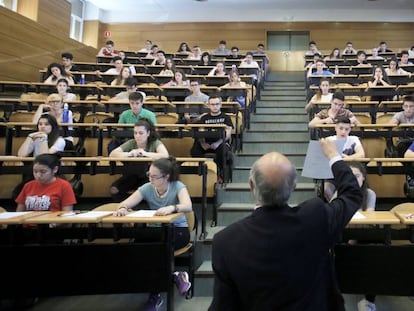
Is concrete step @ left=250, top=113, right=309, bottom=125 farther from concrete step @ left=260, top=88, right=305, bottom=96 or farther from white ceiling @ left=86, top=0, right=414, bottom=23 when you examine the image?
white ceiling @ left=86, top=0, right=414, bottom=23

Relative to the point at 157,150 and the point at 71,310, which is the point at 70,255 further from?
the point at 157,150

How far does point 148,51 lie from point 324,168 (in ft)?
29.6

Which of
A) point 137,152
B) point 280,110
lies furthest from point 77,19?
point 137,152

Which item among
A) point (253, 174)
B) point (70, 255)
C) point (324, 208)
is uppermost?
point (253, 174)

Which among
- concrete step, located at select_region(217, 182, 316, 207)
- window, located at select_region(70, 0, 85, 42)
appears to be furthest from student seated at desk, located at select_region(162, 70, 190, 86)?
window, located at select_region(70, 0, 85, 42)

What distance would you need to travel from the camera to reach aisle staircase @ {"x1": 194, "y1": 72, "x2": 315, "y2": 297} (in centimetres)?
299

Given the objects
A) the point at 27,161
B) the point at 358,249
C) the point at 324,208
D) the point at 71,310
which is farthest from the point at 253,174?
the point at 27,161

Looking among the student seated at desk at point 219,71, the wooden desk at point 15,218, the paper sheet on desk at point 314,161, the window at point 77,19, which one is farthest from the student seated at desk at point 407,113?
the window at point 77,19

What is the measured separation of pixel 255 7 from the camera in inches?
466

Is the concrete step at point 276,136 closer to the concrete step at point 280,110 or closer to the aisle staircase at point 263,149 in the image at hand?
the aisle staircase at point 263,149

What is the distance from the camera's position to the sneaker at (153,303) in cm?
238

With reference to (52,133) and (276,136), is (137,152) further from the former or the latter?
(276,136)

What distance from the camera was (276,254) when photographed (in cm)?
117

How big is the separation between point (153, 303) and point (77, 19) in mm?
10884
